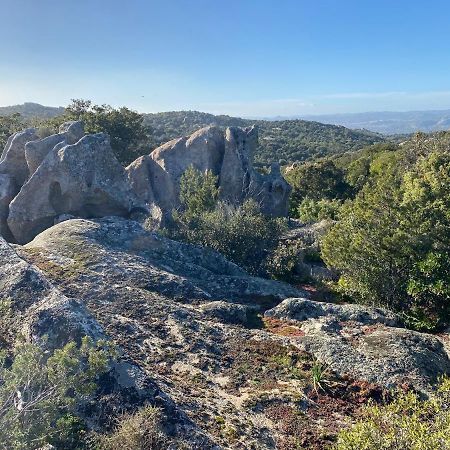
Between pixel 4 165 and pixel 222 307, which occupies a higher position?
pixel 4 165

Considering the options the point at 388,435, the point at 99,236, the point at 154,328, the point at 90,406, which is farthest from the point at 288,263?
the point at 388,435

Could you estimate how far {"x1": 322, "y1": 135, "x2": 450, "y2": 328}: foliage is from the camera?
16719 mm

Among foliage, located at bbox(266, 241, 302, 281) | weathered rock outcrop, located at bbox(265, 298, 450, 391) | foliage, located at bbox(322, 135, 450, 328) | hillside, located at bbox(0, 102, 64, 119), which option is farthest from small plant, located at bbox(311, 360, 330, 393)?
hillside, located at bbox(0, 102, 64, 119)

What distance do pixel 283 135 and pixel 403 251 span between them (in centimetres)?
11398

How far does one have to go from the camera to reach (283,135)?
12775 centimetres

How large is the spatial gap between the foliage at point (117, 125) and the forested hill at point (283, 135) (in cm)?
3175

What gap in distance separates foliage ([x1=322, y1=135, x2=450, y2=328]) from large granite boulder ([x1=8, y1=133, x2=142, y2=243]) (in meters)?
12.7

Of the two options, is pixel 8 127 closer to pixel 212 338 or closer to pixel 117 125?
pixel 117 125

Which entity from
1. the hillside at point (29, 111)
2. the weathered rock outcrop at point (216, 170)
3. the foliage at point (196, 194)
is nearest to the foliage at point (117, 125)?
the weathered rock outcrop at point (216, 170)

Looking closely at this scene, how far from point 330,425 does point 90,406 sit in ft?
16.7

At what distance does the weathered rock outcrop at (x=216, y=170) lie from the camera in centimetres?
3105

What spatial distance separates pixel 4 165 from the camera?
28.1m

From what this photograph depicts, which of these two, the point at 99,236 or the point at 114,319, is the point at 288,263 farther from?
the point at 114,319

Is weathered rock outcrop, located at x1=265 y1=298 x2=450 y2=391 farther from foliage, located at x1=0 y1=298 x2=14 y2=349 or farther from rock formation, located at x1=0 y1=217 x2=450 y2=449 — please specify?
foliage, located at x1=0 y1=298 x2=14 y2=349
